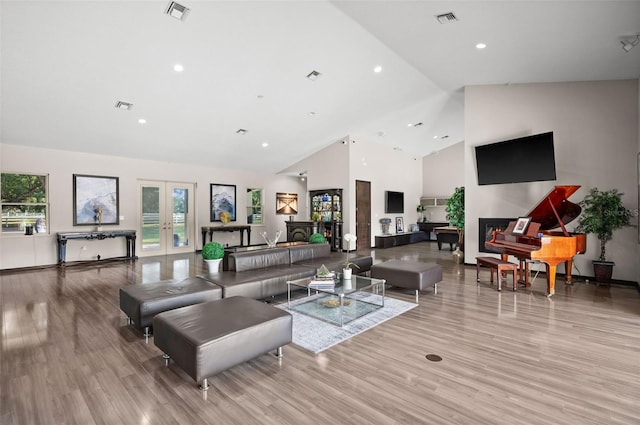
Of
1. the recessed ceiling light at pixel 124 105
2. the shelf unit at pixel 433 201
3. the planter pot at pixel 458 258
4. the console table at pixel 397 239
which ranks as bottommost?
the planter pot at pixel 458 258

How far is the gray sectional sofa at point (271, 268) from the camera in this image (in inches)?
160

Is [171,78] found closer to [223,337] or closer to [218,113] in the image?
[218,113]

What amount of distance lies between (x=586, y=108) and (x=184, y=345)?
25.1 feet

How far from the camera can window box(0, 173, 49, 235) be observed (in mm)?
6840

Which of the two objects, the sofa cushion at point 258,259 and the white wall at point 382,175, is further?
the white wall at point 382,175

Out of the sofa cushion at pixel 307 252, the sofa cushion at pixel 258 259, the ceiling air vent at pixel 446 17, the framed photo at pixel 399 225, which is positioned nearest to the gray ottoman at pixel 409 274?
the sofa cushion at pixel 307 252

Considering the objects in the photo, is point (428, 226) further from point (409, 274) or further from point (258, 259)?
point (258, 259)

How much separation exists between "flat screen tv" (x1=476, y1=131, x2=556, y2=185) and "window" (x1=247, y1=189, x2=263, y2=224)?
747cm

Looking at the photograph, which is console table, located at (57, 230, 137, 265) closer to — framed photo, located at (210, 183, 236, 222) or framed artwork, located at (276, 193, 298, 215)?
framed photo, located at (210, 183, 236, 222)

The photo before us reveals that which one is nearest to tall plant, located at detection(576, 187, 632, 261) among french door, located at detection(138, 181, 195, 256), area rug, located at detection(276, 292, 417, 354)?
area rug, located at detection(276, 292, 417, 354)

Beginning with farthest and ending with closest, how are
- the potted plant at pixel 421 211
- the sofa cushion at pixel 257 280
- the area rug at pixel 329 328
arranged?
the potted plant at pixel 421 211, the sofa cushion at pixel 257 280, the area rug at pixel 329 328

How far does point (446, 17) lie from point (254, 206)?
8.67 metres

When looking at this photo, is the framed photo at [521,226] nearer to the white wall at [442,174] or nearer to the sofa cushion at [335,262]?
the sofa cushion at [335,262]

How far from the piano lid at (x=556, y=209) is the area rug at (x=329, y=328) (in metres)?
2.84
